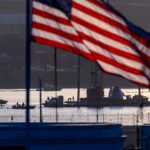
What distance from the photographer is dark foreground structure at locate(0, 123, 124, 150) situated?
10438 millimetres

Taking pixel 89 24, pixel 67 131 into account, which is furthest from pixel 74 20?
pixel 67 131

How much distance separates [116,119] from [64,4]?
45.1 feet

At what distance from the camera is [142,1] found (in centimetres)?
7106

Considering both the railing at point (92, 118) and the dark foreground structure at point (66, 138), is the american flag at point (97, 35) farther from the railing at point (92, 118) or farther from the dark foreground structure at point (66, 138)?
the railing at point (92, 118)

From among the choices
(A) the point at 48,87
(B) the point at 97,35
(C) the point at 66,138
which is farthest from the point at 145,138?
(A) the point at 48,87

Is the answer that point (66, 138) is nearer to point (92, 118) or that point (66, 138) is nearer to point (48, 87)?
point (92, 118)

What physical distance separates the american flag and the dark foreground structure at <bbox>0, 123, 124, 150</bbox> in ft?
6.27

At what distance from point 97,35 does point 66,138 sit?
2.12 metres

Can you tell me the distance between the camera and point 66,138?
34.4ft

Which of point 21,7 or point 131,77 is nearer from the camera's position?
point 131,77

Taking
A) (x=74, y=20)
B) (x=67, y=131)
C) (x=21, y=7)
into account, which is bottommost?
(x=67, y=131)

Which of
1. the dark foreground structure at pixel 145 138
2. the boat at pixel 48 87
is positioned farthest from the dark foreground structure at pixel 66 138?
the boat at pixel 48 87

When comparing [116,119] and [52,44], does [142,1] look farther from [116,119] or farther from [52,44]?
[52,44]

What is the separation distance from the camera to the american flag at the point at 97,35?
8469 millimetres
